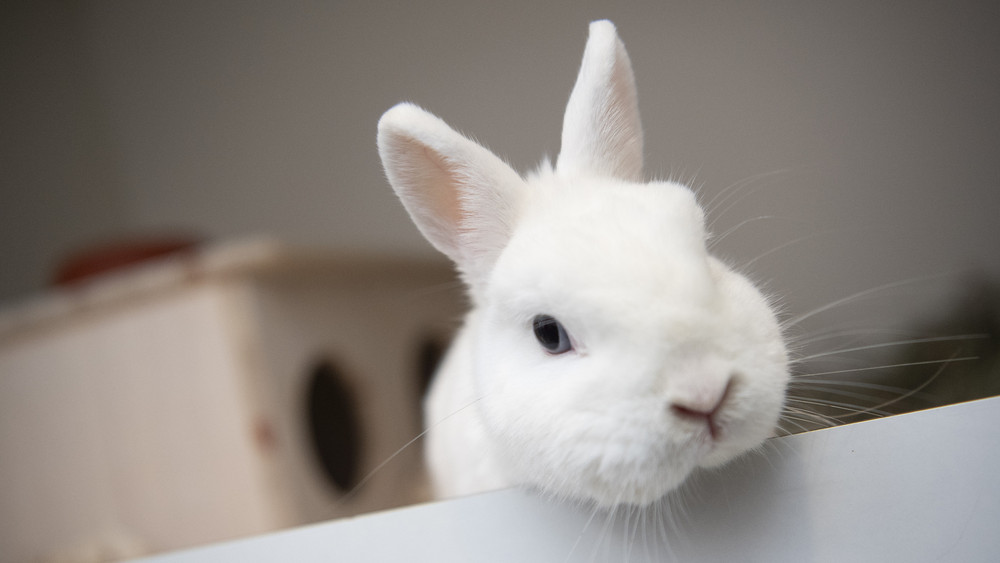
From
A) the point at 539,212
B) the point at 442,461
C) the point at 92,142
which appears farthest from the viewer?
the point at 92,142

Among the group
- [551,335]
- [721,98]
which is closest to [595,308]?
[551,335]

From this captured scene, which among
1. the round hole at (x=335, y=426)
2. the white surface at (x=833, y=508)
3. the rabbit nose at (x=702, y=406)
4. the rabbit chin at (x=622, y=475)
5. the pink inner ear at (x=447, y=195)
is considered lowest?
Answer: the round hole at (x=335, y=426)

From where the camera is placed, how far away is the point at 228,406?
68.3 inches

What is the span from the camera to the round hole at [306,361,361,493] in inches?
79.8

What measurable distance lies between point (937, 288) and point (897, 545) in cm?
28

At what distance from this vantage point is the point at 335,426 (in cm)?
212

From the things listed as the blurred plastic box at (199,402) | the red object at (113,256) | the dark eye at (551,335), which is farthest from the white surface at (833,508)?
the red object at (113,256)

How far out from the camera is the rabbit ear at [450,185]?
2.60ft

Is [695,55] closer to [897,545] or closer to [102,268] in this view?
[897,545]

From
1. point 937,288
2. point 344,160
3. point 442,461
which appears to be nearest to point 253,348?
point 442,461

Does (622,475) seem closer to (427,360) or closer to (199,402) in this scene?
(199,402)

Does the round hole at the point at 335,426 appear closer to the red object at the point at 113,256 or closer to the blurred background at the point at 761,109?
the red object at the point at 113,256

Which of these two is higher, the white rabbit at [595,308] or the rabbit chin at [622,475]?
the white rabbit at [595,308]

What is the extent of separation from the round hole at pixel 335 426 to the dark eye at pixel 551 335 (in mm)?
1379
